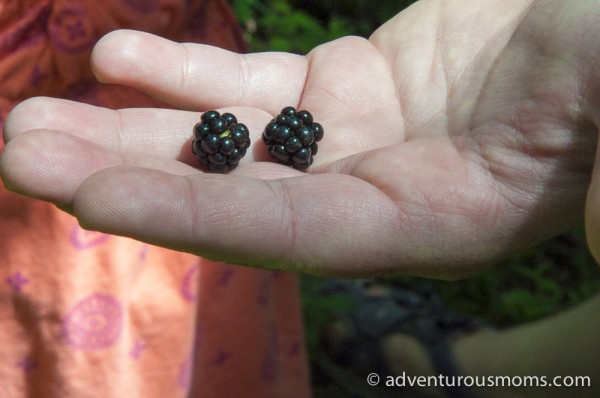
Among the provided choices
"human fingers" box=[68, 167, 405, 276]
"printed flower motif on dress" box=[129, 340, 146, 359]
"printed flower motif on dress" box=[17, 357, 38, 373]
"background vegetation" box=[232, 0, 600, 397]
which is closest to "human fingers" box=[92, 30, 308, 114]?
"human fingers" box=[68, 167, 405, 276]

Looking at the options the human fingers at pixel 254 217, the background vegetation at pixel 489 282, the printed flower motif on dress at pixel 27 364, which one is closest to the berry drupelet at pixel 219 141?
the human fingers at pixel 254 217

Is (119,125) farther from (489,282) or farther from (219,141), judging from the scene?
(489,282)

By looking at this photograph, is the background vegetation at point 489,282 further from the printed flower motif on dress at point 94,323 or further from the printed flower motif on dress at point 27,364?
the printed flower motif on dress at point 27,364

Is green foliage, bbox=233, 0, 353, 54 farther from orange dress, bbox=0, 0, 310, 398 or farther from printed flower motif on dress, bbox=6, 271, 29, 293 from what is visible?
printed flower motif on dress, bbox=6, 271, 29, 293

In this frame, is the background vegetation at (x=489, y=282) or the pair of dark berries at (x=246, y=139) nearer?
the pair of dark berries at (x=246, y=139)

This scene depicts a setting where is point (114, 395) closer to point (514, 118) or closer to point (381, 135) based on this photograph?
point (381, 135)

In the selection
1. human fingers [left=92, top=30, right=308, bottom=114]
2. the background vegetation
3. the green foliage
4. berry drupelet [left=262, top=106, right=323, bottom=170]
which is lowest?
the background vegetation

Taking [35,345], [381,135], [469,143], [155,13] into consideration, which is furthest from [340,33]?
[35,345]
